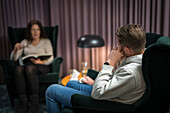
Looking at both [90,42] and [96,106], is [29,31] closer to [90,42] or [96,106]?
[90,42]

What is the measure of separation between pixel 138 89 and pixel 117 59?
0.27m

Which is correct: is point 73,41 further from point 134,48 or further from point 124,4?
point 134,48

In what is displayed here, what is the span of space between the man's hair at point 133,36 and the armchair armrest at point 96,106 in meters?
0.37

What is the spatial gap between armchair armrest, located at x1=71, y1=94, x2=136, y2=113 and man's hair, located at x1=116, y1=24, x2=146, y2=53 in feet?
1.23

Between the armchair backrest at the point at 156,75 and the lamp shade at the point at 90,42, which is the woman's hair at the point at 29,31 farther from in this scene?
the armchair backrest at the point at 156,75

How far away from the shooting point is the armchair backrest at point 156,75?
42.5 inches

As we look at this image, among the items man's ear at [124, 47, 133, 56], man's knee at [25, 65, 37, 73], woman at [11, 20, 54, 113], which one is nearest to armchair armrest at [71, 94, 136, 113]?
man's ear at [124, 47, 133, 56]

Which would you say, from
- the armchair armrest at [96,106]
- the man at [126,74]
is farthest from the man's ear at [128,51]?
the armchair armrest at [96,106]

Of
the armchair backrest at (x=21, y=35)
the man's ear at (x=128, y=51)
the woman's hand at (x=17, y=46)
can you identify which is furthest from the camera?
the armchair backrest at (x=21, y=35)

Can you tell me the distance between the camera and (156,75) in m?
1.11

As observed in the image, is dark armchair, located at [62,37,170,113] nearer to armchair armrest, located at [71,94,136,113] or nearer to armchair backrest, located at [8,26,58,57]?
armchair armrest, located at [71,94,136,113]

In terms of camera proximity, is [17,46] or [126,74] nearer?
[126,74]

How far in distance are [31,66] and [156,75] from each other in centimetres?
165

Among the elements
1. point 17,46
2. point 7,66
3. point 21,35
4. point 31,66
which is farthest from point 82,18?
point 7,66
